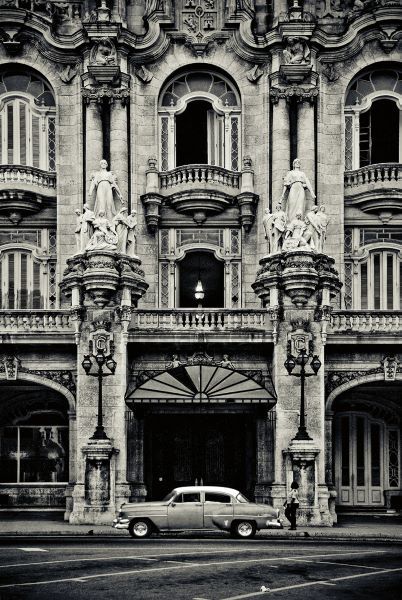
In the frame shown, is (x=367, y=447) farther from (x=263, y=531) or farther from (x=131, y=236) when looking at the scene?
(x=131, y=236)

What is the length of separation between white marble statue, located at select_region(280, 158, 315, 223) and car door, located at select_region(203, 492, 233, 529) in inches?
473

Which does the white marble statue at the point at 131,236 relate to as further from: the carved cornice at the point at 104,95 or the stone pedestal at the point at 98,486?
the stone pedestal at the point at 98,486

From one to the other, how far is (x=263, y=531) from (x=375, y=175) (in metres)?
16.3

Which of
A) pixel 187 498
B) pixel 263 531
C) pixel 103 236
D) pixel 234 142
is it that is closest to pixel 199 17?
pixel 234 142

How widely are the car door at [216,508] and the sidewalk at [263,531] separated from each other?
3.63 feet

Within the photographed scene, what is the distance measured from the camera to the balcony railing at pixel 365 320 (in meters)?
39.0

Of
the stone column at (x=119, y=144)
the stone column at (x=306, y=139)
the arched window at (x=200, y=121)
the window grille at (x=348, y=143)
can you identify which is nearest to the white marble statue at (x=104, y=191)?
the stone column at (x=119, y=144)

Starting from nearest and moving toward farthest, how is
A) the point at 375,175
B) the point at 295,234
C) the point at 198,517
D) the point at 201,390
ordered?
the point at 198,517
the point at 201,390
the point at 295,234
the point at 375,175

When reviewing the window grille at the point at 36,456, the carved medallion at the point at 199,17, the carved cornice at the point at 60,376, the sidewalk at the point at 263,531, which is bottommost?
the sidewalk at the point at 263,531

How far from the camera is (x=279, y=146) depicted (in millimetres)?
42469

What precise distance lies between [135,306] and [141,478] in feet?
19.8

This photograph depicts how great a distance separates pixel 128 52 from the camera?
43.2m

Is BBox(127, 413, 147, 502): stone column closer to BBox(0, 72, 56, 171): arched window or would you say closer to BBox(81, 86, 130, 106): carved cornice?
BBox(0, 72, 56, 171): arched window

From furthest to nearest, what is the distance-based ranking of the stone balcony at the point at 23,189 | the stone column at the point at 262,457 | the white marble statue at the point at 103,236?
the stone balcony at the point at 23,189 < the stone column at the point at 262,457 < the white marble statue at the point at 103,236
